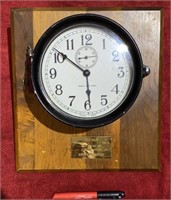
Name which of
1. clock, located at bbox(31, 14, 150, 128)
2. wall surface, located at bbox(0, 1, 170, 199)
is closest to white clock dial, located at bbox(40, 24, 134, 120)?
clock, located at bbox(31, 14, 150, 128)

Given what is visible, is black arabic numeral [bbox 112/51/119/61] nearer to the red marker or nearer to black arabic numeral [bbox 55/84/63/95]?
black arabic numeral [bbox 55/84/63/95]

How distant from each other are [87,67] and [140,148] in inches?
8.5

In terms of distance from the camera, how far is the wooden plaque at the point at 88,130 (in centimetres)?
85

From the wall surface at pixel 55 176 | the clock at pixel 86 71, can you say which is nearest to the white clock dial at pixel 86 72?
the clock at pixel 86 71

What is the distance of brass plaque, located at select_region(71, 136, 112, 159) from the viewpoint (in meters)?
0.88

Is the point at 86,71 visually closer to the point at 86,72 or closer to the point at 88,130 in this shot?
the point at 86,72

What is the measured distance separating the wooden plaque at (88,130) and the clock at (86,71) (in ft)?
0.18

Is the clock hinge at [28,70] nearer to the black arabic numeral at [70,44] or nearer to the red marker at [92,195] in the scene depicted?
the black arabic numeral at [70,44]

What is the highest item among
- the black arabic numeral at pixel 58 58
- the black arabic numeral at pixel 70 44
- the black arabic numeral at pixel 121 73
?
the black arabic numeral at pixel 70 44

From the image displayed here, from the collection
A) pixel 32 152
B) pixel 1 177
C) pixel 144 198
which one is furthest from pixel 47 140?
pixel 144 198

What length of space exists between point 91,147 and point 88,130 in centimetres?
4

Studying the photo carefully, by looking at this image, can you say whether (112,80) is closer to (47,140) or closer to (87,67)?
(87,67)

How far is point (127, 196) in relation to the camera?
0.94 m

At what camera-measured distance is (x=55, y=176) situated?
0.93 metres
